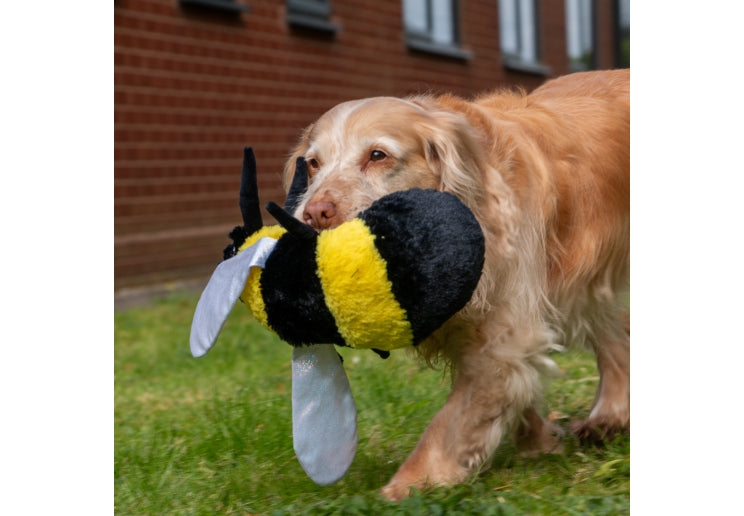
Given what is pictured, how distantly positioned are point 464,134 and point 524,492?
1159 millimetres

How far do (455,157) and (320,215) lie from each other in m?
0.56

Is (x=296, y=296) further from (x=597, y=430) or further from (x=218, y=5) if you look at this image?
(x=218, y=5)

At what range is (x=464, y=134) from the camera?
3299 millimetres

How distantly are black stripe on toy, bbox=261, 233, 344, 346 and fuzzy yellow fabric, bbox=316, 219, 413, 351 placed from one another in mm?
30

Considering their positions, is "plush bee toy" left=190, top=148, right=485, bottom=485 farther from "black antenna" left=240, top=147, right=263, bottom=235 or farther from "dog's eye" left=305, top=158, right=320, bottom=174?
"dog's eye" left=305, top=158, right=320, bottom=174

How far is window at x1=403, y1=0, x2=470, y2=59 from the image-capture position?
12.0m

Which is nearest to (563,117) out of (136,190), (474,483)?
(474,483)

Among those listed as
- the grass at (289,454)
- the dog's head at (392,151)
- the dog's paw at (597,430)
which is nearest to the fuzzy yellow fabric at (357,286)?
the dog's head at (392,151)

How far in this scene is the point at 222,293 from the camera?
2.74 metres

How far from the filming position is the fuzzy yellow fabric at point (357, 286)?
2.65 m

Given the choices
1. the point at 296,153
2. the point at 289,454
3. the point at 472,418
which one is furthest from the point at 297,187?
A: the point at 289,454

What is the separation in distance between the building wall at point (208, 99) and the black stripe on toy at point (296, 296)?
4.99m

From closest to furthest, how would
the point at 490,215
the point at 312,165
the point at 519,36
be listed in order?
1. the point at 490,215
2. the point at 312,165
3. the point at 519,36
